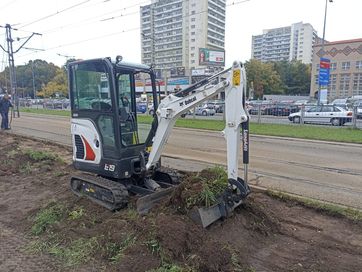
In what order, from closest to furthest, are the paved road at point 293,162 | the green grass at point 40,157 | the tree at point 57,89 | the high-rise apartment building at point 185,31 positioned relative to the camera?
1. the paved road at point 293,162
2. the green grass at point 40,157
3. the tree at point 57,89
4. the high-rise apartment building at point 185,31

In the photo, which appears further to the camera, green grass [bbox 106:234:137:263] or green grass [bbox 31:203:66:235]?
green grass [bbox 31:203:66:235]

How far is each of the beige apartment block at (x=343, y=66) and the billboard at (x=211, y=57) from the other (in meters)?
31.8

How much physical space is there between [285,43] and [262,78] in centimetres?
7517

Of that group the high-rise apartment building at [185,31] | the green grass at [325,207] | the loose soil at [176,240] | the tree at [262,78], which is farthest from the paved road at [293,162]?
the high-rise apartment building at [185,31]

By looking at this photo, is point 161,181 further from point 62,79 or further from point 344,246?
point 62,79

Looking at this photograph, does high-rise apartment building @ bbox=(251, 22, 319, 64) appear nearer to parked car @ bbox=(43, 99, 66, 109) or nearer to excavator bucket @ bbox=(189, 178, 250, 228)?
parked car @ bbox=(43, 99, 66, 109)

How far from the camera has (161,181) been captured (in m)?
5.91

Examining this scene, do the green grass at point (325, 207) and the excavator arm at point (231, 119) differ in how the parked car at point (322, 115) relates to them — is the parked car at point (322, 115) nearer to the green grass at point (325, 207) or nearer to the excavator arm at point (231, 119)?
the green grass at point (325, 207)

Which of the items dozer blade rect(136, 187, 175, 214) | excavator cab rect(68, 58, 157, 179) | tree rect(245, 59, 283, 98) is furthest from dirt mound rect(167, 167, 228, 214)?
tree rect(245, 59, 283, 98)

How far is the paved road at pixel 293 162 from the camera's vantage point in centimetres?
666

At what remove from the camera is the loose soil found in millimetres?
3592

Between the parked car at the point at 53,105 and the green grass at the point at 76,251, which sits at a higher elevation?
the parked car at the point at 53,105

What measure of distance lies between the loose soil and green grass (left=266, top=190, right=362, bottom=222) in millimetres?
110

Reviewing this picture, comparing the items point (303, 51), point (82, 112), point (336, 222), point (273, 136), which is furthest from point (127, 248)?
point (303, 51)
